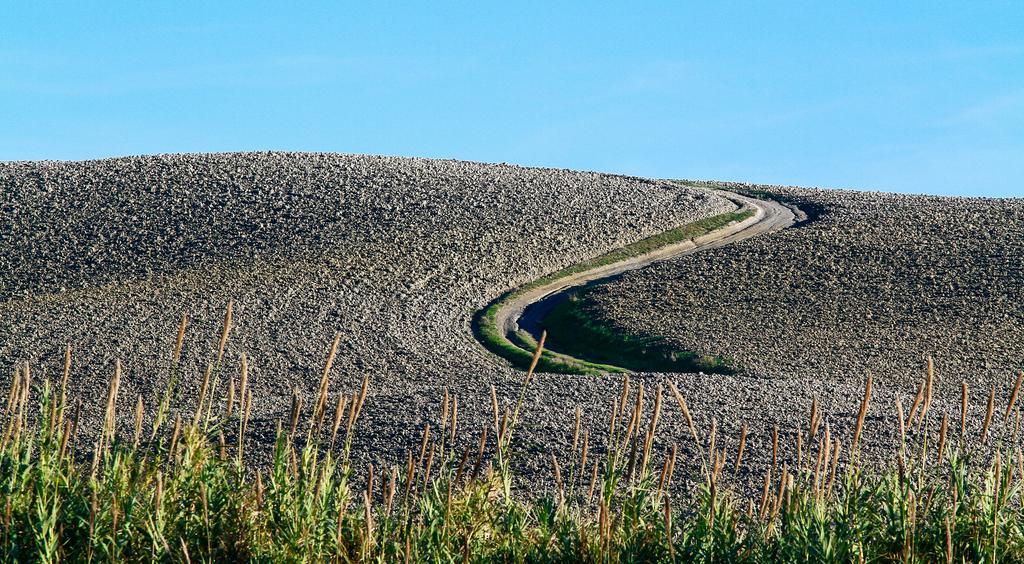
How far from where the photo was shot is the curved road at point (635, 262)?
1998cm

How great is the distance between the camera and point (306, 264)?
21062 millimetres

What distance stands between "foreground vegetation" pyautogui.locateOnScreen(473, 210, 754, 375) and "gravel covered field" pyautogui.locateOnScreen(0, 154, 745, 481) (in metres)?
0.34

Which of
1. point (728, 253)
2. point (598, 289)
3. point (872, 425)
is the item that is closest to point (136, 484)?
point (872, 425)

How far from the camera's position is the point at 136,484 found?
5113 mm

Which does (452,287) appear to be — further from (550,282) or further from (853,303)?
(853,303)

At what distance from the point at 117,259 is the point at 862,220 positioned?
17.8m

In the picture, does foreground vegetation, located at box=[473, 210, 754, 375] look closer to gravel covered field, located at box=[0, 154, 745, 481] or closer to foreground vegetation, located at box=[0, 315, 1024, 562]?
gravel covered field, located at box=[0, 154, 745, 481]

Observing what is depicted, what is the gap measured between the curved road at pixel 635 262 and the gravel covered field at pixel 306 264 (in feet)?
2.36

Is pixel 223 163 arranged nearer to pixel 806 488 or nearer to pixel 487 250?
pixel 487 250

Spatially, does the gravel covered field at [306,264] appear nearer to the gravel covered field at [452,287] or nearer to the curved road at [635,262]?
the gravel covered field at [452,287]

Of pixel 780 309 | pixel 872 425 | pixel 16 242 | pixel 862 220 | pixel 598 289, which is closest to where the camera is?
pixel 872 425

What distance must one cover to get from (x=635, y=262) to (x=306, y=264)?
24.9 ft

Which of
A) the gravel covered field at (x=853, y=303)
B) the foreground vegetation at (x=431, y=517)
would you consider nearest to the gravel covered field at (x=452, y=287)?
the gravel covered field at (x=853, y=303)

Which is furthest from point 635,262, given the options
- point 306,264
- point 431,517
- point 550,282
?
point 431,517
